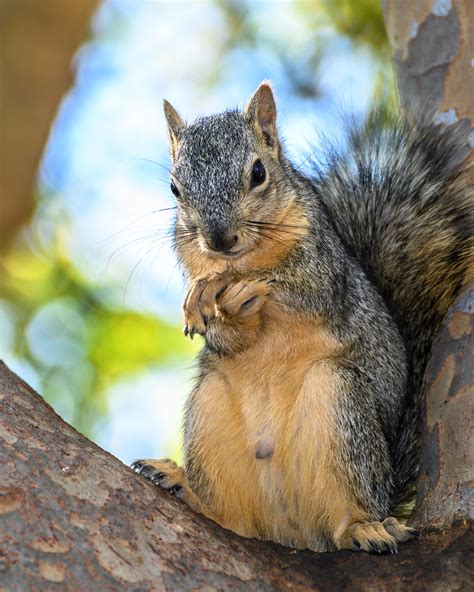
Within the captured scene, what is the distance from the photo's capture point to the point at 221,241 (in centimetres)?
243

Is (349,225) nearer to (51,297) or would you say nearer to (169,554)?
(169,554)

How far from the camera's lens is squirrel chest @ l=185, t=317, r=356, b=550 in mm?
2420

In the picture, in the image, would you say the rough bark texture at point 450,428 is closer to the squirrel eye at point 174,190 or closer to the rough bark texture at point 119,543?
the rough bark texture at point 119,543

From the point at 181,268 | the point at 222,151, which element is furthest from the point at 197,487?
the point at 222,151

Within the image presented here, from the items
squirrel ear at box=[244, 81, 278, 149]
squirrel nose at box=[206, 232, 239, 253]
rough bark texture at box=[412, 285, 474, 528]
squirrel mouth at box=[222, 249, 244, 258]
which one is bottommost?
rough bark texture at box=[412, 285, 474, 528]

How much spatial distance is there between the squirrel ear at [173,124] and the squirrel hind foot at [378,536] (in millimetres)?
1360

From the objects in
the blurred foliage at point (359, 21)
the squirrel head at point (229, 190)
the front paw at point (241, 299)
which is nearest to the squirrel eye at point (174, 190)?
the squirrel head at point (229, 190)

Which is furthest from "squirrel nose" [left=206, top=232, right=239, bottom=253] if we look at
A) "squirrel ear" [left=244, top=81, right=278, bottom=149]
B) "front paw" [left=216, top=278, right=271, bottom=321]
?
"squirrel ear" [left=244, top=81, right=278, bottom=149]

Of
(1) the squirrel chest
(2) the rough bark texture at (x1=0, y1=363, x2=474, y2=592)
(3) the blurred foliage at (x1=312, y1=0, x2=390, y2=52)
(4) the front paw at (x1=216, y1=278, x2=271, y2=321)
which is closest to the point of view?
(2) the rough bark texture at (x1=0, y1=363, x2=474, y2=592)

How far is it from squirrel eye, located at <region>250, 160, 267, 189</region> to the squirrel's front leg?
0.29 m

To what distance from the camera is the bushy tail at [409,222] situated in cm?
271

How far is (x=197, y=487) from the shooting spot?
2.58 m

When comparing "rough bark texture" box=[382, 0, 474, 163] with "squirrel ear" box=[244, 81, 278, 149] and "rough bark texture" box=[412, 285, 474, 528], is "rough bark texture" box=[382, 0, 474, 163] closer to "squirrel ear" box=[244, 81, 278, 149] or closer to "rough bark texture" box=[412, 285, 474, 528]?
"squirrel ear" box=[244, 81, 278, 149]

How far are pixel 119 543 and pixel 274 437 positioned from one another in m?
0.82
